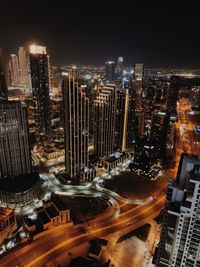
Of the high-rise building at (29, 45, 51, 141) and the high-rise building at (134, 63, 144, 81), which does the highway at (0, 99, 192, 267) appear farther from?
the high-rise building at (134, 63, 144, 81)

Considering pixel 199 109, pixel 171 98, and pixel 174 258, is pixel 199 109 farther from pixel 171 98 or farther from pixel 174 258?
pixel 174 258

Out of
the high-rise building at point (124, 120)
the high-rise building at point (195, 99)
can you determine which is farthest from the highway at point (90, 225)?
the high-rise building at point (195, 99)

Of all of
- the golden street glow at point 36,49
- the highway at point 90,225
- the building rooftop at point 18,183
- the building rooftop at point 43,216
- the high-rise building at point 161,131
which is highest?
the golden street glow at point 36,49

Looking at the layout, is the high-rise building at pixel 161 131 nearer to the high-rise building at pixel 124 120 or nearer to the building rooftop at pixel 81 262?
the high-rise building at pixel 124 120

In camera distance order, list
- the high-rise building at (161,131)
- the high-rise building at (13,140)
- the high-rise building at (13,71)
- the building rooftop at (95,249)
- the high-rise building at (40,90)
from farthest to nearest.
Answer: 1. the high-rise building at (13,71)
2. the high-rise building at (40,90)
3. the high-rise building at (161,131)
4. the high-rise building at (13,140)
5. the building rooftop at (95,249)

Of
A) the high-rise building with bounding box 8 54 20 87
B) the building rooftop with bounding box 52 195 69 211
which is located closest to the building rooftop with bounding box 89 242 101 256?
the building rooftop with bounding box 52 195 69 211
